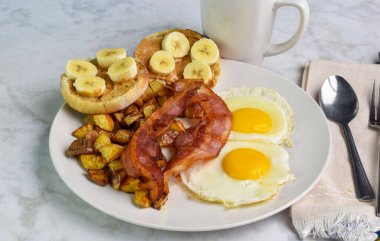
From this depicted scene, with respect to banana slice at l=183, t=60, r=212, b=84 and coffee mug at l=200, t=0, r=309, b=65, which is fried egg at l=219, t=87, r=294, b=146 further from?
coffee mug at l=200, t=0, r=309, b=65

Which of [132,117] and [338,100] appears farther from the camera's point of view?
[338,100]

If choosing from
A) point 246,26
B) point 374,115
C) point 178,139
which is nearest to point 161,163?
point 178,139

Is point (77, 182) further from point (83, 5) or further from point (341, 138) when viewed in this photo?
point (83, 5)

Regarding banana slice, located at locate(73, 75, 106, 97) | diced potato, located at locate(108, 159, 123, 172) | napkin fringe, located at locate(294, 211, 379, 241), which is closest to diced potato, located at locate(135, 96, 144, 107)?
banana slice, located at locate(73, 75, 106, 97)

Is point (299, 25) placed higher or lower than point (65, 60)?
higher

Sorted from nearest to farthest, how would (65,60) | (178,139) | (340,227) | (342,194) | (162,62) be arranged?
1. (340,227)
2. (342,194)
3. (178,139)
4. (162,62)
5. (65,60)

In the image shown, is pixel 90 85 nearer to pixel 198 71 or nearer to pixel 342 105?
pixel 198 71

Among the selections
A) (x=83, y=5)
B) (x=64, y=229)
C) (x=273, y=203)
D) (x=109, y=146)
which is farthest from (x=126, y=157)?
(x=83, y=5)
